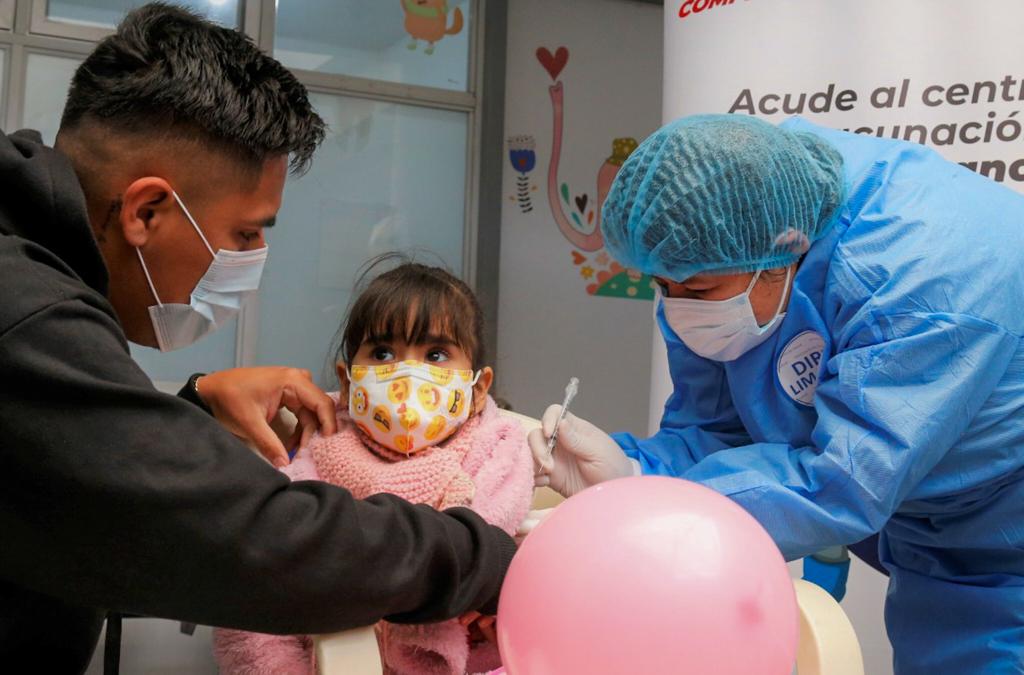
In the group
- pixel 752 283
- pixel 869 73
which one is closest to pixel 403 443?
pixel 752 283

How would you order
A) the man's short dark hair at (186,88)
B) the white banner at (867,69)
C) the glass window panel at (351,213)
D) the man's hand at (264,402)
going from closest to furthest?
the man's short dark hair at (186,88) → the man's hand at (264,402) → the white banner at (867,69) → the glass window panel at (351,213)

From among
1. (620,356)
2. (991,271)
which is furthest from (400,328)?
(620,356)

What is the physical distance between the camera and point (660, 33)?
4.95 metres

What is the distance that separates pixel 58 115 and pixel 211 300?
3.20 meters

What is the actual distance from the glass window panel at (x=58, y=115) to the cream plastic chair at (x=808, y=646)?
10.5 ft

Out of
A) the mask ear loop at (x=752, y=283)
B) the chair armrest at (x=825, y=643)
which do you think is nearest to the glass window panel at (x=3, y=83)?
the mask ear loop at (x=752, y=283)

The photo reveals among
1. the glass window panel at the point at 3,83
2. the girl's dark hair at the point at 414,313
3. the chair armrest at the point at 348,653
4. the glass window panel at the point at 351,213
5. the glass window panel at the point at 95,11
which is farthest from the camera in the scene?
the glass window panel at the point at 351,213

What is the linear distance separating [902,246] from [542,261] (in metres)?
3.59

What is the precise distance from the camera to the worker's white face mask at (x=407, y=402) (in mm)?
1434

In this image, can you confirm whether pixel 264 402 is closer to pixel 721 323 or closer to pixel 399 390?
pixel 399 390

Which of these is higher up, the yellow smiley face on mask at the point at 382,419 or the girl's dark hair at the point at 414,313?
the girl's dark hair at the point at 414,313

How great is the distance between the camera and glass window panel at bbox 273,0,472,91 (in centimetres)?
434

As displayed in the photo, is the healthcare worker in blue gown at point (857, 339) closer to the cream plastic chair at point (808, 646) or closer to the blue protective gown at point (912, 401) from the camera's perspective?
the blue protective gown at point (912, 401)

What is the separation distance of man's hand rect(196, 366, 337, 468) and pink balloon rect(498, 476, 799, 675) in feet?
1.94
